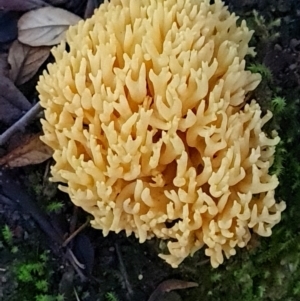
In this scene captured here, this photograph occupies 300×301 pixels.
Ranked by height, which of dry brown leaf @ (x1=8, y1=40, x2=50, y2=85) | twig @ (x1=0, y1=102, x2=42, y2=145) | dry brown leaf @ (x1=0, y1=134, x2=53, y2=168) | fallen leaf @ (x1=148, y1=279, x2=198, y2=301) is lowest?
fallen leaf @ (x1=148, y1=279, x2=198, y2=301)

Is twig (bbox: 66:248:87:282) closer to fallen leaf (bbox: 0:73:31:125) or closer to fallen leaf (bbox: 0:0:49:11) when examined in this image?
fallen leaf (bbox: 0:73:31:125)

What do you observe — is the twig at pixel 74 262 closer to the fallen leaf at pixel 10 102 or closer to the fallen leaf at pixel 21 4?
the fallen leaf at pixel 10 102

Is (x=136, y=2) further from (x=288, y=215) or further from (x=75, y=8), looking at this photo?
(x=288, y=215)

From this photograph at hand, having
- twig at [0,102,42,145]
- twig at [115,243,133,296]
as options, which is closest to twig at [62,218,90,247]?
twig at [115,243,133,296]

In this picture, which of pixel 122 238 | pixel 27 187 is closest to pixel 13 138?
pixel 27 187

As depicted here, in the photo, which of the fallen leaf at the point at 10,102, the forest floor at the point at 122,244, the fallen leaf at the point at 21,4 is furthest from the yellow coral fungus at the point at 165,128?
the fallen leaf at the point at 21,4
